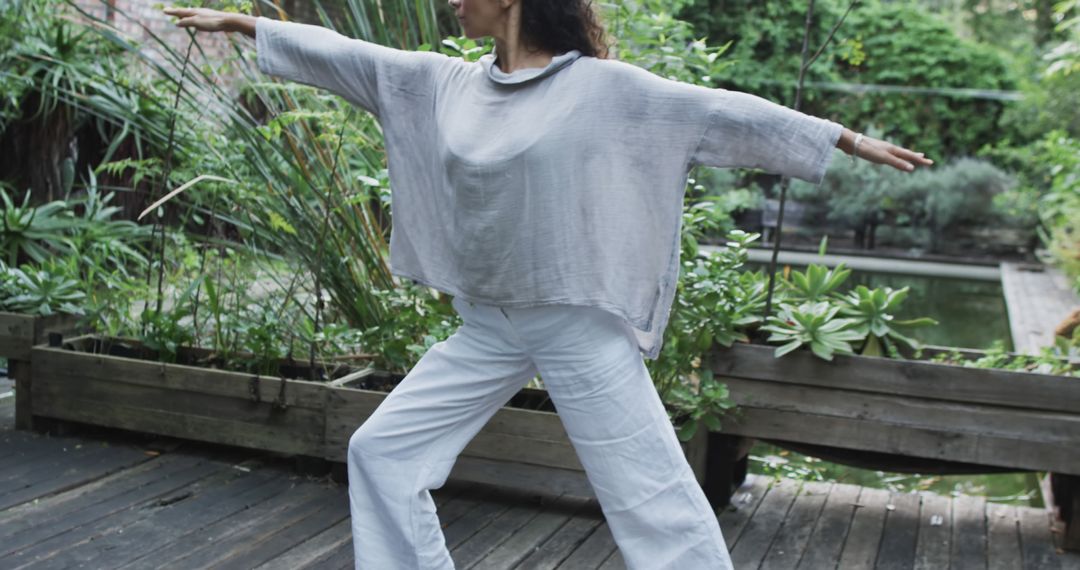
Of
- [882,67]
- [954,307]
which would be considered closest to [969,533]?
[954,307]

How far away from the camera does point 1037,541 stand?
10.1 feet

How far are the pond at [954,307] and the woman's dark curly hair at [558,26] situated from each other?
4.84 meters

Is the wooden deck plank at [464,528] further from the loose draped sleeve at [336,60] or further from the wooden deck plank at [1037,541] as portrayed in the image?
the loose draped sleeve at [336,60]

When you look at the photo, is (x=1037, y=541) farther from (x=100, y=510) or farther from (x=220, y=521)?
(x=100, y=510)

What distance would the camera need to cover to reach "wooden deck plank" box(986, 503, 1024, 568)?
115 inches

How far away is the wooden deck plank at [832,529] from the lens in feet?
9.39

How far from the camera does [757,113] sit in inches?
73.2

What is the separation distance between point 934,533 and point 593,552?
96 centimetres

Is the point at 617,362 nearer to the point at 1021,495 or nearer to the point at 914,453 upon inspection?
the point at 914,453

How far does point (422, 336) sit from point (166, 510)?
0.87m

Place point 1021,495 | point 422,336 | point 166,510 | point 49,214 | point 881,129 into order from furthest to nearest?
1. point 881,129
2. point 49,214
3. point 1021,495
4. point 422,336
5. point 166,510

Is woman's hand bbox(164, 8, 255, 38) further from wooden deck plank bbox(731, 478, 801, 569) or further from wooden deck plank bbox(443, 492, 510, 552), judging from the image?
wooden deck plank bbox(731, 478, 801, 569)

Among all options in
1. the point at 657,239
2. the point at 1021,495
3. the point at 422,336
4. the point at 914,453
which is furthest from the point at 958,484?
the point at 657,239

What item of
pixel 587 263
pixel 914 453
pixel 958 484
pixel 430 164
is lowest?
pixel 958 484
